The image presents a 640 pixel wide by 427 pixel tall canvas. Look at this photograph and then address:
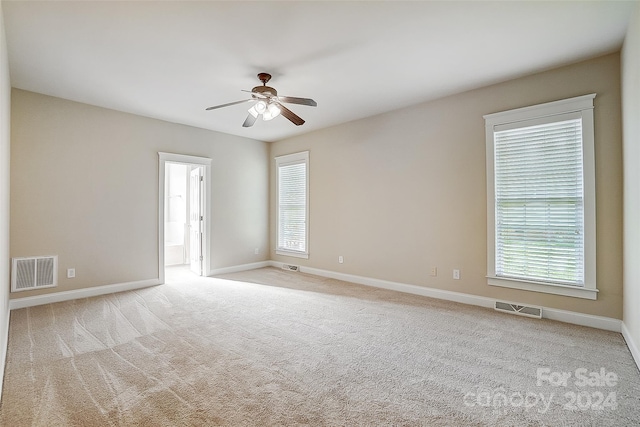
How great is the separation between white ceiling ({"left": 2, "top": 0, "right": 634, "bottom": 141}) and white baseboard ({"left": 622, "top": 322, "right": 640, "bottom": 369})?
106 inches

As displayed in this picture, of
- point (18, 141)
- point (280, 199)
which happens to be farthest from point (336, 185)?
point (18, 141)

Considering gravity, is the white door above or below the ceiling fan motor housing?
below

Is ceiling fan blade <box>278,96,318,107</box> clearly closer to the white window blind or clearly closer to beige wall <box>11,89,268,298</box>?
the white window blind

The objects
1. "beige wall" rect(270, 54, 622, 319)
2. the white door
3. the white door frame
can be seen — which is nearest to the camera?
"beige wall" rect(270, 54, 622, 319)

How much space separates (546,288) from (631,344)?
0.84 metres

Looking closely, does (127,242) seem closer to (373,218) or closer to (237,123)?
(237,123)

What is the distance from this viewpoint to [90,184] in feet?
14.2

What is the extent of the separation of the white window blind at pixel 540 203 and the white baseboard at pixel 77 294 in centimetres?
522

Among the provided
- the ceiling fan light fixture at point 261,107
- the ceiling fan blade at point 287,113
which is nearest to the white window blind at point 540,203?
the ceiling fan blade at point 287,113

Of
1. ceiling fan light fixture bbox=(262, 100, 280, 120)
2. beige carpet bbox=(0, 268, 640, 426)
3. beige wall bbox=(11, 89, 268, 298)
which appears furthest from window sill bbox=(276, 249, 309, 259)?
ceiling fan light fixture bbox=(262, 100, 280, 120)

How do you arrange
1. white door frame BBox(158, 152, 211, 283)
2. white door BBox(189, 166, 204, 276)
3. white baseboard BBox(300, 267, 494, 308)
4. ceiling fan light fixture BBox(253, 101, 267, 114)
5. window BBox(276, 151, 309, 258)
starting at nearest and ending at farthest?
ceiling fan light fixture BBox(253, 101, 267, 114), white baseboard BBox(300, 267, 494, 308), white door frame BBox(158, 152, 211, 283), white door BBox(189, 166, 204, 276), window BBox(276, 151, 309, 258)

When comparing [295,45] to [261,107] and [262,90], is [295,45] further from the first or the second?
[261,107]

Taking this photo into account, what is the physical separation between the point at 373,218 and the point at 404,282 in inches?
43.8

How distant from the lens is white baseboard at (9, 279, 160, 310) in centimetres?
379
